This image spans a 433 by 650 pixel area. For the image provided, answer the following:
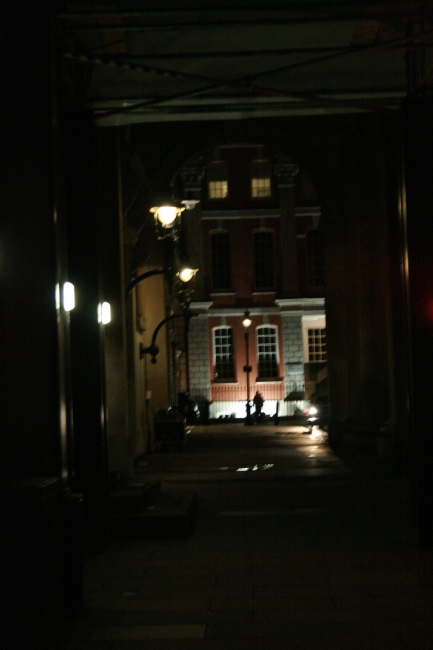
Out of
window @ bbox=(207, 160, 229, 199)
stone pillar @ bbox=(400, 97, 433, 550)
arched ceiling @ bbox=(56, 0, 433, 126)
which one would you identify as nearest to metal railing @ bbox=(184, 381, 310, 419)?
window @ bbox=(207, 160, 229, 199)

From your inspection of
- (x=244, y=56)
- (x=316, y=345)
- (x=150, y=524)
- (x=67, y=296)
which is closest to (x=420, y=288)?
(x=244, y=56)

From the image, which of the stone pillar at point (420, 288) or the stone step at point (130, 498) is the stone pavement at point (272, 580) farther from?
the stone pillar at point (420, 288)

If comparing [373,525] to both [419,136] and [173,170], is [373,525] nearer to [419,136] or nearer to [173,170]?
[419,136]

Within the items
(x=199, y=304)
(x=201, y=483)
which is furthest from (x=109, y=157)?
(x=199, y=304)

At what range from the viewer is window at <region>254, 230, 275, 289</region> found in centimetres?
5447

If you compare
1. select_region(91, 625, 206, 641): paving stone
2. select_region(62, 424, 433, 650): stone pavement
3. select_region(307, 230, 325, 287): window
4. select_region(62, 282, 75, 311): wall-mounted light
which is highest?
select_region(307, 230, 325, 287): window

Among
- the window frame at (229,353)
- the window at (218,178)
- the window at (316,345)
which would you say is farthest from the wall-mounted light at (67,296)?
the window at (218,178)

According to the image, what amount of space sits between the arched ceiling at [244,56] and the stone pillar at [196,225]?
42304 mm

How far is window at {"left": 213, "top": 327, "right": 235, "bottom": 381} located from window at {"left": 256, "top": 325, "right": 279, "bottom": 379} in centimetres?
162

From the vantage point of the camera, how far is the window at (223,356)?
A: 53.7 metres

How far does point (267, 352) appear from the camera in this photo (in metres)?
53.9

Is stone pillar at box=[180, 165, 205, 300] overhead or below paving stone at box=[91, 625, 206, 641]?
overhead

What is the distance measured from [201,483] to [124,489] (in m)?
5.09

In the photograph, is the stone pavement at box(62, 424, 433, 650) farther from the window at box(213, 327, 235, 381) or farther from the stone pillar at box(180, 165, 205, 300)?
the stone pillar at box(180, 165, 205, 300)
